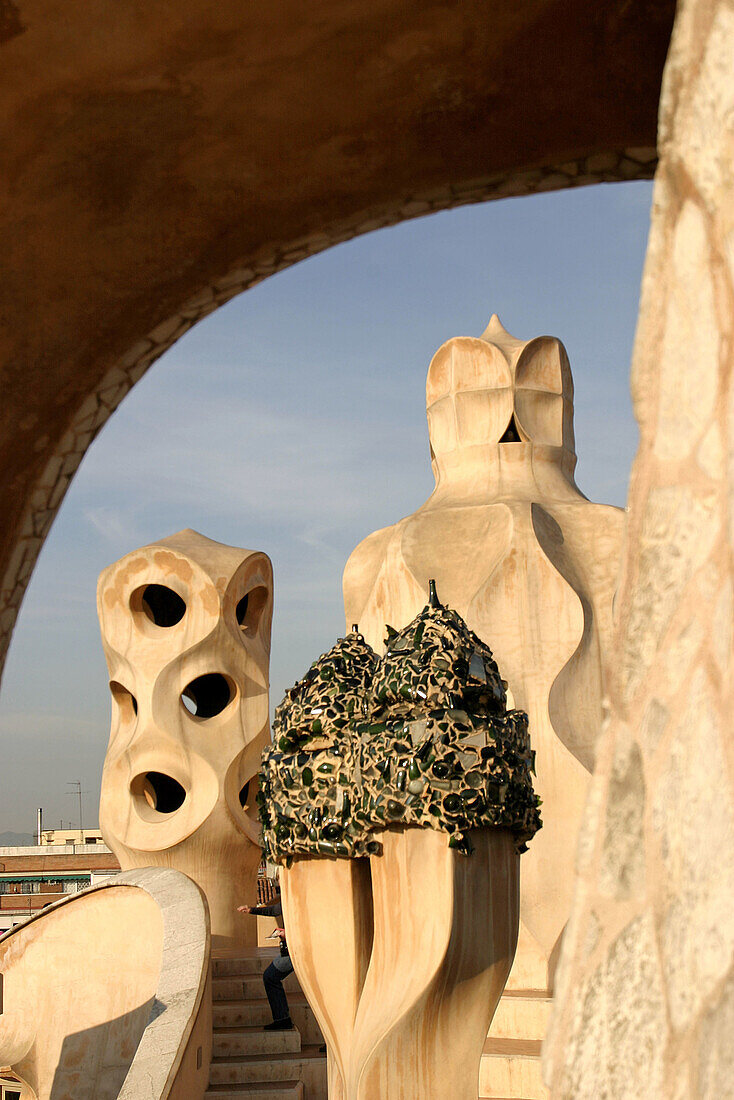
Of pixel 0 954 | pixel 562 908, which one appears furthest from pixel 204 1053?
pixel 562 908

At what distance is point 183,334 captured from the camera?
3584 mm

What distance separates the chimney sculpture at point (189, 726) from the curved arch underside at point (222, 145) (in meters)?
5.90

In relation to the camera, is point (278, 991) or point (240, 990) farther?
point (240, 990)

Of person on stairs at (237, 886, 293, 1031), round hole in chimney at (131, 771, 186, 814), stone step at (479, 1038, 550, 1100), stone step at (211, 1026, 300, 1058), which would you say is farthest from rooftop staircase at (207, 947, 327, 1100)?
round hole in chimney at (131, 771, 186, 814)

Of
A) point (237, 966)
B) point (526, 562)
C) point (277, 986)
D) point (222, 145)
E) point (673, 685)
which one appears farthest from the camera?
point (526, 562)

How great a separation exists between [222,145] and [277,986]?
4.81 m

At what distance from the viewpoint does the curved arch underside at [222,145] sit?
9.12ft

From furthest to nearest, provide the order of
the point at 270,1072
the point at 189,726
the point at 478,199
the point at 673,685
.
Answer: the point at 189,726
the point at 270,1072
the point at 478,199
the point at 673,685

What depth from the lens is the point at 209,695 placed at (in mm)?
10539

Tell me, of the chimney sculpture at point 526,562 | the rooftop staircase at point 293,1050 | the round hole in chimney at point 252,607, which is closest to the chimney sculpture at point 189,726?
the round hole in chimney at point 252,607

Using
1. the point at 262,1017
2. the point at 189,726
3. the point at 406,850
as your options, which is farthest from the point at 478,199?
the point at 189,726

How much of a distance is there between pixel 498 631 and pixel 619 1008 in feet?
22.2

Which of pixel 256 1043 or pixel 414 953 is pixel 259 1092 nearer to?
pixel 256 1043

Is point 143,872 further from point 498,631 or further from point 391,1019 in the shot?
point 391,1019
